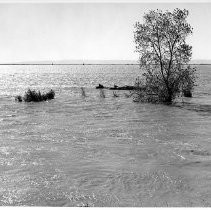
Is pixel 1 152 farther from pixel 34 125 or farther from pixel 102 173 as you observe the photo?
pixel 34 125

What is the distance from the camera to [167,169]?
15789mm

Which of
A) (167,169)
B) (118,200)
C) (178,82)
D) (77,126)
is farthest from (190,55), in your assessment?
(118,200)

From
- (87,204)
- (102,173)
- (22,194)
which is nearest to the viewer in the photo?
(87,204)

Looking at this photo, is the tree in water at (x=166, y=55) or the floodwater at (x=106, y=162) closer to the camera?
the floodwater at (x=106, y=162)

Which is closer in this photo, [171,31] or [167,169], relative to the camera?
[167,169]

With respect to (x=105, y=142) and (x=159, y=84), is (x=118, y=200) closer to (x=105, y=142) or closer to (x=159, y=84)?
(x=105, y=142)

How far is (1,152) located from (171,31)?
27204mm

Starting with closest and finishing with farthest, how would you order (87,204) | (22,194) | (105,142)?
(87,204) < (22,194) < (105,142)

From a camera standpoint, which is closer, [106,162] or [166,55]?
[106,162]

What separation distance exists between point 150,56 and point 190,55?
440 cm

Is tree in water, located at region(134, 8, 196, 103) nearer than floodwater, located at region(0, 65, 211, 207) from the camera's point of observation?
No

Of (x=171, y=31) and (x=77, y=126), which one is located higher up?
(x=171, y=31)

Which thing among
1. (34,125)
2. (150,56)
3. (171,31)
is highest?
(171,31)

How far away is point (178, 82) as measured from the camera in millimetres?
42094
